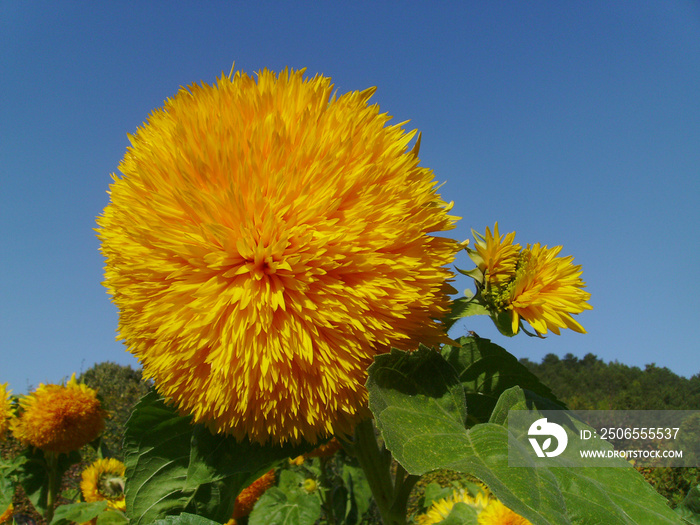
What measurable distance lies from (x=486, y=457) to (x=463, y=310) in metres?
0.42

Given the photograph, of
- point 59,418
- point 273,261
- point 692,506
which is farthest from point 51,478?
point 692,506

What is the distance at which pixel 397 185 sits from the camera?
0.90 meters

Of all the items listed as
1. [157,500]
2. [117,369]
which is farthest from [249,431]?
[117,369]

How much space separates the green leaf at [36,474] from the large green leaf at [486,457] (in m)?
3.45

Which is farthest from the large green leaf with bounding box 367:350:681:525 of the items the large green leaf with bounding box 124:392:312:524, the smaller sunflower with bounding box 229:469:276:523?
the smaller sunflower with bounding box 229:469:276:523

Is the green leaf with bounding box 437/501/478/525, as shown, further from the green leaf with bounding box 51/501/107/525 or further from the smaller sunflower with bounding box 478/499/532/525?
the green leaf with bounding box 51/501/107/525

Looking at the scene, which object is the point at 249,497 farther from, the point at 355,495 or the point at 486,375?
the point at 486,375

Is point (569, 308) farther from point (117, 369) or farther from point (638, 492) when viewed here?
point (117, 369)

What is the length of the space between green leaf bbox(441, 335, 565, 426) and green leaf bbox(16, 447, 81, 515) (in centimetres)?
334

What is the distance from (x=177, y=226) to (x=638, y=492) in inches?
38.9

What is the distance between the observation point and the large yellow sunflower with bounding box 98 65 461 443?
0.83m

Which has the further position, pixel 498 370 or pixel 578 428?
pixel 498 370

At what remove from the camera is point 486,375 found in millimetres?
1125

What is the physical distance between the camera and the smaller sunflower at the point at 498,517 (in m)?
1.91
